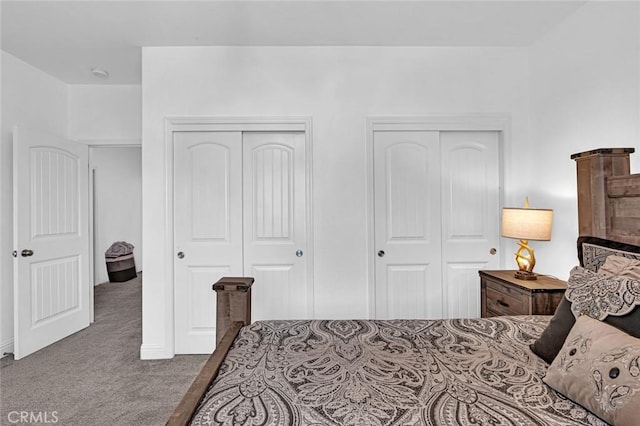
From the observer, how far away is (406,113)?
305 cm

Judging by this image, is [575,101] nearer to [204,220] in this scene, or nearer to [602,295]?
[602,295]

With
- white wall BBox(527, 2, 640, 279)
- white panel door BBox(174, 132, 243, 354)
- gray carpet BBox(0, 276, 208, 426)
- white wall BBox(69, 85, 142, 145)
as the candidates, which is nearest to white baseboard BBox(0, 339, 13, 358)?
gray carpet BBox(0, 276, 208, 426)

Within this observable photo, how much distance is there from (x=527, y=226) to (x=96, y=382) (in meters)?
3.31

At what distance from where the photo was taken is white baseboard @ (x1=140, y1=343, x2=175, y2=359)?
9.61ft

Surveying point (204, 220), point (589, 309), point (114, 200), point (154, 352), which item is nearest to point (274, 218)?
point (204, 220)

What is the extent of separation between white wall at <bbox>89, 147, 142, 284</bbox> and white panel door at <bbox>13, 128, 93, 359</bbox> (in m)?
2.52

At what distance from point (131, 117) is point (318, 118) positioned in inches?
86.7

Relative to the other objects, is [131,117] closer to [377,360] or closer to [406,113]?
[406,113]

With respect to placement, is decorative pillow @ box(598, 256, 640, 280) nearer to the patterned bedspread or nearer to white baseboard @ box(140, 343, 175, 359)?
the patterned bedspread

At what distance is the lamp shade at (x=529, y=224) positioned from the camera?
2.35 metres

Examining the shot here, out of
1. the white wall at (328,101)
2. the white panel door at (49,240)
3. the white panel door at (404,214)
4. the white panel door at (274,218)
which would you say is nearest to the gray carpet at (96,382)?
the white panel door at (49,240)

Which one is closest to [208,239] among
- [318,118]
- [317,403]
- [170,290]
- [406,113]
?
[170,290]

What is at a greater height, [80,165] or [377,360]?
[80,165]

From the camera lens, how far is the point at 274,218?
3.09m
